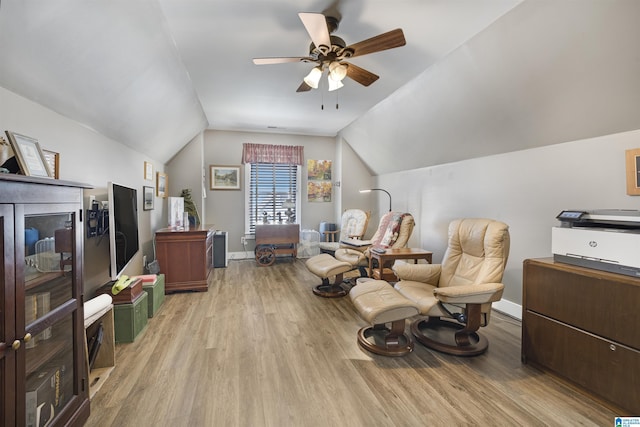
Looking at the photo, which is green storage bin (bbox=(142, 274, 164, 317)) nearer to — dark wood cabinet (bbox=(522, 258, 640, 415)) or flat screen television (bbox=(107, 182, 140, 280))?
flat screen television (bbox=(107, 182, 140, 280))

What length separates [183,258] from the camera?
3799mm

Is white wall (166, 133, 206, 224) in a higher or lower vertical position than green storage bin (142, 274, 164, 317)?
higher

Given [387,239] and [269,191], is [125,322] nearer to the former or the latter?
[387,239]

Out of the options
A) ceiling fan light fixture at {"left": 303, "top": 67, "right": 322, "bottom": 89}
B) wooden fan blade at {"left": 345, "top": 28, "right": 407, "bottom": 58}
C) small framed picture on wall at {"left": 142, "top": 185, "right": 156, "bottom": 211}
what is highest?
wooden fan blade at {"left": 345, "top": 28, "right": 407, "bottom": 58}

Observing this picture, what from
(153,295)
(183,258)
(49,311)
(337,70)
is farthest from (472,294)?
(183,258)

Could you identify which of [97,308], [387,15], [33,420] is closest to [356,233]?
[387,15]

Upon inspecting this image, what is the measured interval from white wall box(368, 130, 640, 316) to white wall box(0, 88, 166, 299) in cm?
379

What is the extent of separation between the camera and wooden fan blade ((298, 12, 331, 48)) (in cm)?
177

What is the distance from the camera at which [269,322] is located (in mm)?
2875

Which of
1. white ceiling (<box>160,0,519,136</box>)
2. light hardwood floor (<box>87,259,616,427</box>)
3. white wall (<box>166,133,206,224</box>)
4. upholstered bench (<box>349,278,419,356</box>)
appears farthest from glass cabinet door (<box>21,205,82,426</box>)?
white wall (<box>166,133,206,224</box>)

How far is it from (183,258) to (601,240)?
162 inches

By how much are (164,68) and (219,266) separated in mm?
3433

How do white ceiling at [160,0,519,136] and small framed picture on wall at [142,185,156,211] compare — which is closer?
white ceiling at [160,0,519,136]

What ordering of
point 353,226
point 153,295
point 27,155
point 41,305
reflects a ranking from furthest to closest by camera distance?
point 353,226 < point 153,295 < point 27,155 < point 41,305
